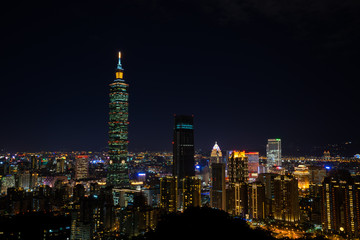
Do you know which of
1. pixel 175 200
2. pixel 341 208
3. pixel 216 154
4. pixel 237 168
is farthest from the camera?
pixel 216 154

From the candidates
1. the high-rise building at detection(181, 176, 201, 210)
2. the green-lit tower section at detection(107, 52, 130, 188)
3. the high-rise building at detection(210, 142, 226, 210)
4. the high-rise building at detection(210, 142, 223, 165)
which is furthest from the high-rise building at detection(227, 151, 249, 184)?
the high-rise building at detection(210, 142, 223, 165)

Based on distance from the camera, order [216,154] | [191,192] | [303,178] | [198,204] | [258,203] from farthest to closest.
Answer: [216,154] < [303,178] < [191,192] < [198,204] < [258,203]

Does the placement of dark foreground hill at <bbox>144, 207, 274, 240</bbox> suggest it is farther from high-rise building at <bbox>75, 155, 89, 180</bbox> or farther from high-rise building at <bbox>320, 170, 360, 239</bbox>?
high-rise building at <bbox>75, 155, 89, 180</bbox>

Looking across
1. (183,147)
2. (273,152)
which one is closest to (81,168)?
(183,147)

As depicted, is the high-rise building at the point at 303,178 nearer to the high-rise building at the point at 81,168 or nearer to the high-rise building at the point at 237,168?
the high-rise building at the point at 237,168

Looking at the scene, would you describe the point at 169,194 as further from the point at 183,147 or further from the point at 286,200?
the point at 183,147

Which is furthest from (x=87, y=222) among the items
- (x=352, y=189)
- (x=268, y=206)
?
(x=352, y=189)

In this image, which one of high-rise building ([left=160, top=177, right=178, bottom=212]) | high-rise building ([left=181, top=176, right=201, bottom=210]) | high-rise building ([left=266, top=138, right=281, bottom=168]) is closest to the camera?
high-rise building ([left=160, top=177, right=178, bottom=212])
